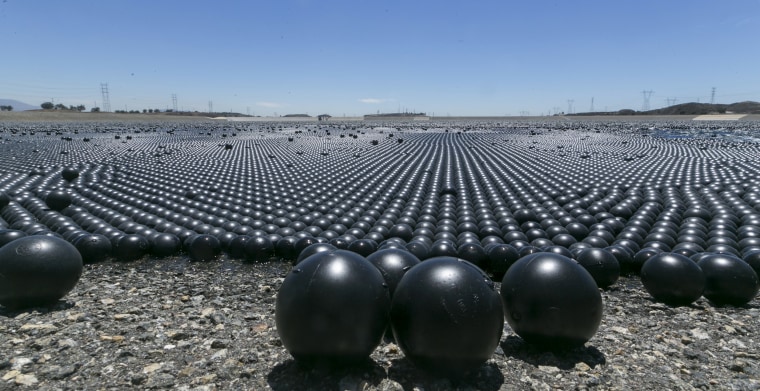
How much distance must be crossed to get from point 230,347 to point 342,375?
1.77 meters

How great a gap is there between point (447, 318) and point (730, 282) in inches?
226

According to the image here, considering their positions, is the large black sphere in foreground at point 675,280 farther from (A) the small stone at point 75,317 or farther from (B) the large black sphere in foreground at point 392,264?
(A) the small stone at point 75,317

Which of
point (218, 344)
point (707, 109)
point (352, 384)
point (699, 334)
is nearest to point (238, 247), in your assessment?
point (218, 344)

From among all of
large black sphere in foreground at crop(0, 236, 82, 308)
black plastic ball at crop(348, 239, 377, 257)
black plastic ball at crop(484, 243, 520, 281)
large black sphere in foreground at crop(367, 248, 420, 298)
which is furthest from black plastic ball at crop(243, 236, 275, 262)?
large black sphere in foreground at crop(367, 248, 420, 298)

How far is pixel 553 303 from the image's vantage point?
19.9 ft

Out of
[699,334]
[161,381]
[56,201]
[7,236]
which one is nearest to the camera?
[161,381]

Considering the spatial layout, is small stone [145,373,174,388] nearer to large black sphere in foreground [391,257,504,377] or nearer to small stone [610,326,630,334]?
large black sphere in foreground [391,257,504,377]

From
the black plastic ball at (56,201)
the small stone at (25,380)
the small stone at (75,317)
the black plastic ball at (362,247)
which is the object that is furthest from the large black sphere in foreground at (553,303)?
the black plastic ball at (56,201)

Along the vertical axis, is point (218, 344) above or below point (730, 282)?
below

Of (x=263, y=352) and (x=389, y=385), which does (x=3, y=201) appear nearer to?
(x=263, y=352)

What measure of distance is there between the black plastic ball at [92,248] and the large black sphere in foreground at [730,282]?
1184 centimetres

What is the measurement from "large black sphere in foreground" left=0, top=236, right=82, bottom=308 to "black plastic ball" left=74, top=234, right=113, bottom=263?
2.94m

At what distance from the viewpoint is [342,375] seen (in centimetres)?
574

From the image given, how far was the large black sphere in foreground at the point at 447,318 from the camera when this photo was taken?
17.6ft
